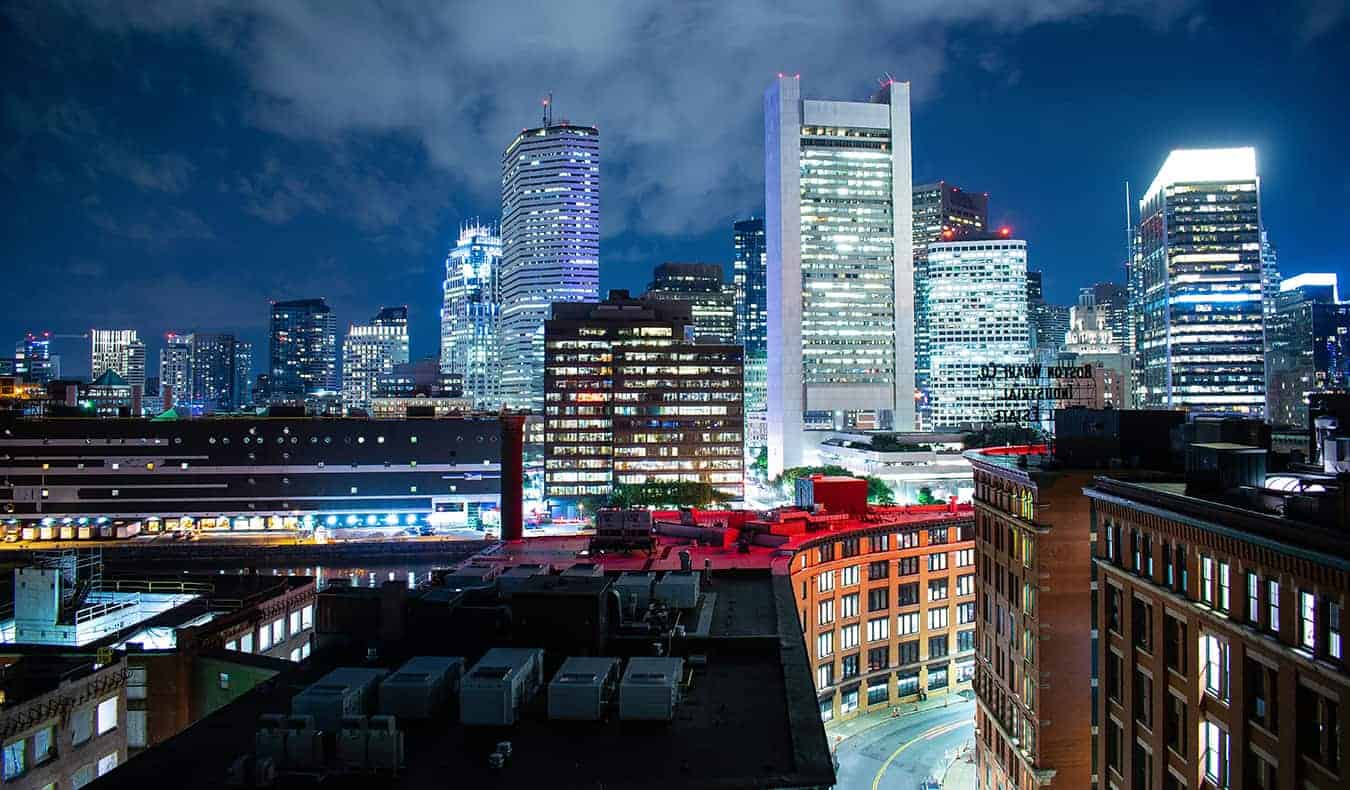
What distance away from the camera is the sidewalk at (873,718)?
73.8m

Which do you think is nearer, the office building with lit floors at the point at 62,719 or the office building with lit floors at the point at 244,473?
the office building with lit floors at the point at 62,719

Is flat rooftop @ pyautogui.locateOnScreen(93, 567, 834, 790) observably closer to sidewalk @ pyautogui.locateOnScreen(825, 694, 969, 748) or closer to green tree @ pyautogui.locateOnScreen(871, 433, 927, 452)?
sidewalk @ pyautogui.locateOnScreen(825, 694, 969, 748)

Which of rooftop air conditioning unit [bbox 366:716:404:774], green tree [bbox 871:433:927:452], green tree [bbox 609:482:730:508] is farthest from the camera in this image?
green tree [bbox 871:433:927:452]

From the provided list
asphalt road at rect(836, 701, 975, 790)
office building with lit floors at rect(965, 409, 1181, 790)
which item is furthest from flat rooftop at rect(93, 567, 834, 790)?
asphalt road at rect(836, 701, 975, 790)

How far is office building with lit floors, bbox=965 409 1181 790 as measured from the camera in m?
47.6

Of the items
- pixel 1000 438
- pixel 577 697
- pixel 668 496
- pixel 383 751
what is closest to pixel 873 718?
pixel 577 697

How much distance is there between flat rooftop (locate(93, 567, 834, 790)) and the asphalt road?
3601cm

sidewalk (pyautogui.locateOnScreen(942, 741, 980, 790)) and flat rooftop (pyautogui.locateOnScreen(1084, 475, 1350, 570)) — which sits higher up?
flat rooftop (pyautogui.locateOnScreen(1084, 475, 1350, 570))

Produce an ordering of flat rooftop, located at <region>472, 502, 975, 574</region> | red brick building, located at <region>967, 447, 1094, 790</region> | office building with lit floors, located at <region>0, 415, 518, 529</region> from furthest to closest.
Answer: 1. office building with lit floors, located at <region>0, 415, 518, 529</region>
2. flat rooftop, located at <region>472, 502, 975, 574</region>
3. red brick building, located at <region>967, 447, 1094, 790</region>

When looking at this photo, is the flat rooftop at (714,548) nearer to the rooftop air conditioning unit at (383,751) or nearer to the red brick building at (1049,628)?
the red brick building at (1049,628)

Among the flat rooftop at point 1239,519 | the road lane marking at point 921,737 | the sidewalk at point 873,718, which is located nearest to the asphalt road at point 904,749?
the road lane marking at point 921,737

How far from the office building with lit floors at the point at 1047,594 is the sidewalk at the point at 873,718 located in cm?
1817

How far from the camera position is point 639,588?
1665 inches

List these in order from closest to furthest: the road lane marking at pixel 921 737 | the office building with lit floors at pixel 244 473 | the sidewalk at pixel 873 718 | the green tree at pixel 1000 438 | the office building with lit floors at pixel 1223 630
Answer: the office building with lit floors at pixel 1223 630, the road lane marking at pixel 921 737, the sidewalk at pixel 873 718, the office building with lit floors at pixel 244 473, the green tree at pixel 1000 438
